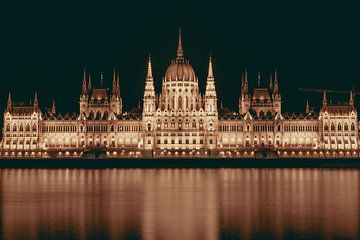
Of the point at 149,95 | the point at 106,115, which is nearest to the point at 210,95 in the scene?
the point at 149,95

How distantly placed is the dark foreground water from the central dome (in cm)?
5203

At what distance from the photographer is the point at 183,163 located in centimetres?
12106

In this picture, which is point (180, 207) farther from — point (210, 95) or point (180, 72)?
point (180, 72)

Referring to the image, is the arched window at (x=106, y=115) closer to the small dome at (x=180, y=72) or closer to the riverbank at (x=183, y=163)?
the small dome at (x=180, y=72)

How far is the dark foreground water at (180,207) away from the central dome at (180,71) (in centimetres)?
5203

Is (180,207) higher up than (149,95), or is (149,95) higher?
(149,95)

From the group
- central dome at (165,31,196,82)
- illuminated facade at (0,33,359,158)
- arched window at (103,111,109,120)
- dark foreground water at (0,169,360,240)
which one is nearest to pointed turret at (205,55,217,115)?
illuminated facade at (0,33,359,158)

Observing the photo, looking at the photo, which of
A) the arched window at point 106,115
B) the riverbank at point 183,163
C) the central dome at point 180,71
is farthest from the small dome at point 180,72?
the riverbank at point 183,163

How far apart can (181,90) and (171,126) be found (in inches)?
297

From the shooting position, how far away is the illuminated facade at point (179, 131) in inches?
5281

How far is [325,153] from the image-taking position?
13125 cm

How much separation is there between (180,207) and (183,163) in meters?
60.6

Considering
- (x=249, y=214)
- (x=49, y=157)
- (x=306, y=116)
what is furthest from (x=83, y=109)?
(x=249, y=214)

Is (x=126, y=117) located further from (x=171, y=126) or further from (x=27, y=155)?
(x=27, y=155)
